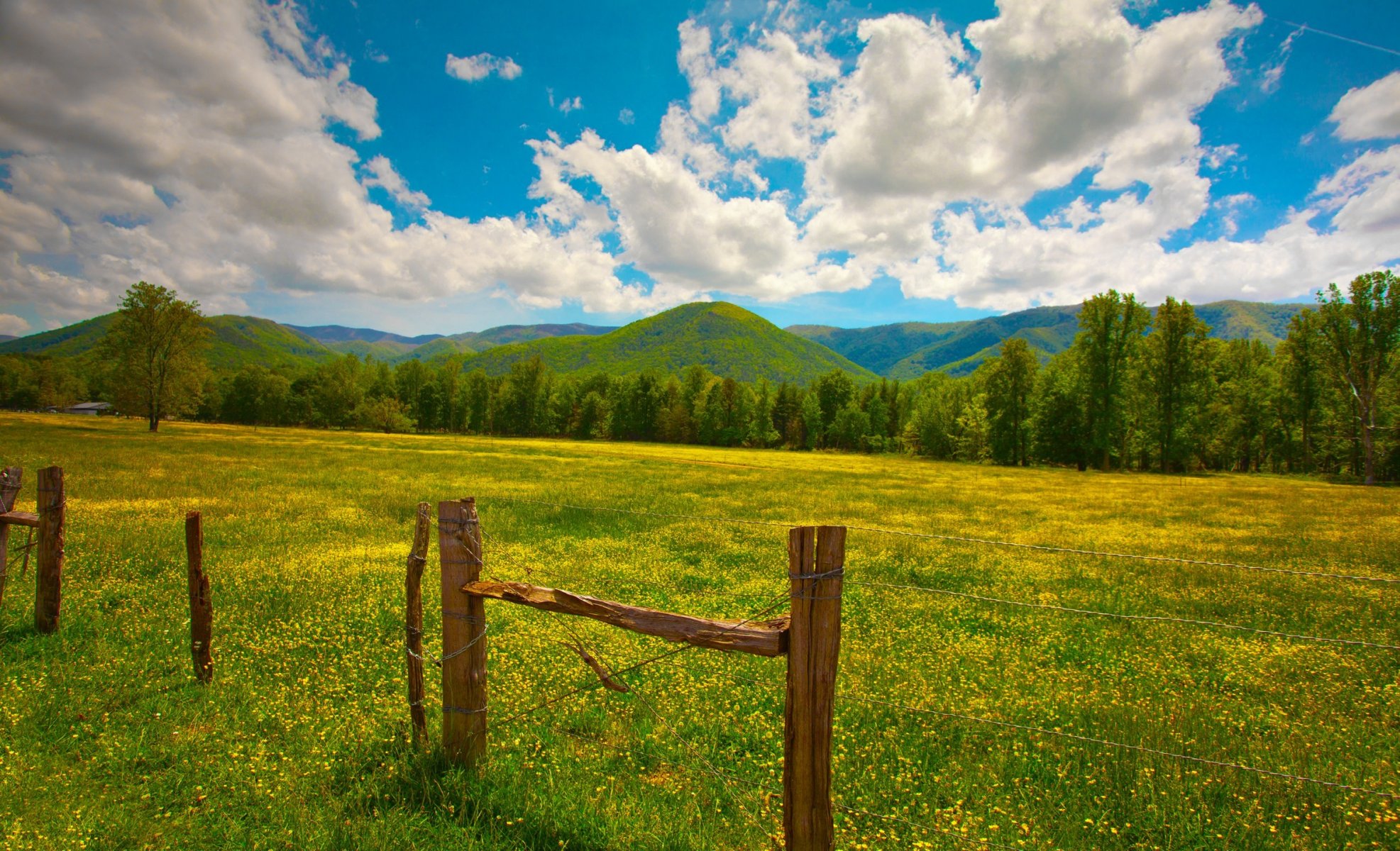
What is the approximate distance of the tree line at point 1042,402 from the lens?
5503 centimetres

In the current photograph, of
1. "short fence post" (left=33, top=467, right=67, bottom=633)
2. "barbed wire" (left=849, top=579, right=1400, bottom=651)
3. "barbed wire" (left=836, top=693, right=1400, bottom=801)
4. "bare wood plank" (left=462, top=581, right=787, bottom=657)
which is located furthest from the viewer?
"short fence post" (left=33, top=467, right=67, bottom=633)

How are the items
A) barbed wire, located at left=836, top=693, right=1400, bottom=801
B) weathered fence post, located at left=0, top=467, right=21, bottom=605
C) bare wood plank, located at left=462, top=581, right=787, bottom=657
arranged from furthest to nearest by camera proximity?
weathered fence post, located at left=0, top=467, right=21, bottom=605 < barbed wire, located at left=836, top=693, right=1400, bottom=801 < bare wood plank, located at left=462, top=581, right=787, bottom=657

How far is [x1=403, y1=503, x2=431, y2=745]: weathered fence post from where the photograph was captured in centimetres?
536

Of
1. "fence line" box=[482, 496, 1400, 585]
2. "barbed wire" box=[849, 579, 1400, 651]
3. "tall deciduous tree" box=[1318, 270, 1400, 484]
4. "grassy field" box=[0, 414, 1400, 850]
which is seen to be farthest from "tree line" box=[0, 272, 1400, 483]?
"barbed wire" box=[849, 579, 1400, 651]

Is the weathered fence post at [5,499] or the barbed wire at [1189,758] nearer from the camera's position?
the barbed wire at [1189,758]

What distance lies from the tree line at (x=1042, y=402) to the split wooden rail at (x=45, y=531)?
222 feet

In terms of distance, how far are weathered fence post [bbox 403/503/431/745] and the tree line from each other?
74.0 metres

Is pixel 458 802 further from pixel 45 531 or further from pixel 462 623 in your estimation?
pixel 45 531

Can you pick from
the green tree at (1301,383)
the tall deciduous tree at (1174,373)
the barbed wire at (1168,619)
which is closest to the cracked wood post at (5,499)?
the barbed wire at (1168,619)

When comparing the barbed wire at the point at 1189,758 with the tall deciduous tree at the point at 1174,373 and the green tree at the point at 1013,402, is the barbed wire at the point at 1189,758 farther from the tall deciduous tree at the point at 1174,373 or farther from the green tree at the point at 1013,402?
the green tree at the point at 1013,402

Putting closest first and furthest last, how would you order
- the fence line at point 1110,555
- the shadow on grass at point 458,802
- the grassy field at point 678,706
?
the shadow on grass at point 458,802 < the fence line at point 1110,555 < the grassy field at point 678,706

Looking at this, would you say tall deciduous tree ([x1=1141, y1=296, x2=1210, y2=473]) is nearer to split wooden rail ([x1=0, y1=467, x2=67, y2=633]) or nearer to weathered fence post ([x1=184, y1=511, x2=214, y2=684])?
weathered fence post ([x1=184, y1=511, x2=214, y2=684])

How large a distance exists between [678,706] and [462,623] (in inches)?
135

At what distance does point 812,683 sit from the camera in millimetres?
3773
